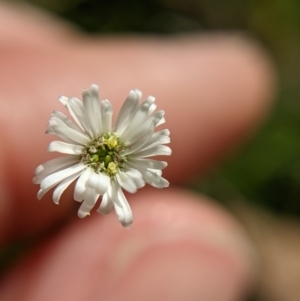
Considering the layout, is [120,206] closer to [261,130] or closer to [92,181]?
[92,181]

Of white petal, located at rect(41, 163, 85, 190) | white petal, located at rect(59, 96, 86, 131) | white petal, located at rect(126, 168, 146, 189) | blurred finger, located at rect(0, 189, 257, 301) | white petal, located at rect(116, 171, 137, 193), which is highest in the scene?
white petal, located at rect(59, 96, 86, 131)

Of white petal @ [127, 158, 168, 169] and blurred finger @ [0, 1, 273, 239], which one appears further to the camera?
blurred finger @ [0, 1, 273, 239]

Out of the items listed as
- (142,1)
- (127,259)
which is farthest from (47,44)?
(127,259)

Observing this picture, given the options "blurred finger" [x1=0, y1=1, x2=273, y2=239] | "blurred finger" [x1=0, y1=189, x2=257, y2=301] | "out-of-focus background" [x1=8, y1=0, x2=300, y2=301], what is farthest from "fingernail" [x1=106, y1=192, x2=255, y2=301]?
"out-of-focus background" [x1=8, y1=0, x2=300, y2=301]

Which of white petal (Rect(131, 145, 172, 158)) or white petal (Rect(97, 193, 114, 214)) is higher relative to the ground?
white petal (Rect(131, 145, 172, 158))

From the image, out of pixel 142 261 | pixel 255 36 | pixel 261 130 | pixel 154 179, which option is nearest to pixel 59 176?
pixel 154 179

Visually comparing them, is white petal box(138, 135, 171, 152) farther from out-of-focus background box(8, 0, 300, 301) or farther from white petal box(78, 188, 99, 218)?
out-of-focus background box(8, 0, 300, 301)

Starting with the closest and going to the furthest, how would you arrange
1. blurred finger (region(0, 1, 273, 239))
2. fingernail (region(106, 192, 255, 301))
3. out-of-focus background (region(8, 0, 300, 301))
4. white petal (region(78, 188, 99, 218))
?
1. white petal (region(78, 188, 99, 218))
2. blurred finger (region(0, 1, 273, 239))
3. fingernail (region(106, 192, 255, 301))
4. out-of-focus background (region(8, 0, 300, 301))
